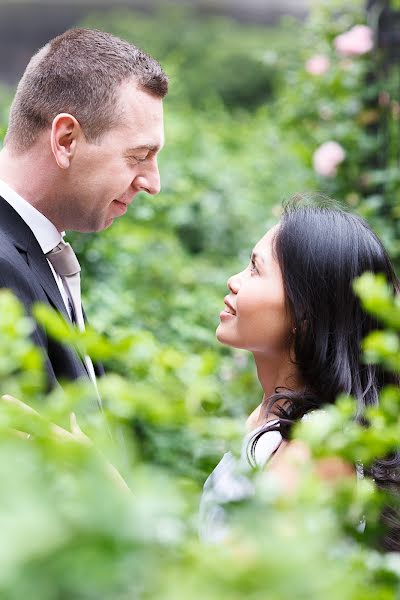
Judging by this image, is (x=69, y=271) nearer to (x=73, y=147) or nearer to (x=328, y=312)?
(x=73, y=147)

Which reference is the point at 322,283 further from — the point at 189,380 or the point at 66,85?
the point at 189,380

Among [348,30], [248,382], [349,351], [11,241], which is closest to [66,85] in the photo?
[11,241]

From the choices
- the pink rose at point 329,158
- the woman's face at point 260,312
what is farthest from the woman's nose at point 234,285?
the pink rose at point 329,158

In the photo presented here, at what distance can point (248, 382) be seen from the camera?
4.42 m

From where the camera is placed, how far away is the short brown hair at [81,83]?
2344mm

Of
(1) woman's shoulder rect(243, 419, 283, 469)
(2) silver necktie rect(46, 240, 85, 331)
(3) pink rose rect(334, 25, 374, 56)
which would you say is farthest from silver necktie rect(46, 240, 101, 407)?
(3) pink rose rect(334, 25, 374, 56)

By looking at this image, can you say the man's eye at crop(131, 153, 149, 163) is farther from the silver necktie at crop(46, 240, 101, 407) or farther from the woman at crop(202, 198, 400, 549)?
the woman at crop(202, 198, 400, 549)

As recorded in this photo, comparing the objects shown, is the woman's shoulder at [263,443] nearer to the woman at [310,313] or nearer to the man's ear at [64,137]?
the woman at [310,313]

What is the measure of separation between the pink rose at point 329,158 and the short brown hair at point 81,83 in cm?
276

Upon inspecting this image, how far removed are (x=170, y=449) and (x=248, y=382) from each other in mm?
722

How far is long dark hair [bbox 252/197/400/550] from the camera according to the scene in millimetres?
2051

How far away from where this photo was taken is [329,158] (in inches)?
200

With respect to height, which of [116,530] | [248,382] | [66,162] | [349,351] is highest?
[116,530]

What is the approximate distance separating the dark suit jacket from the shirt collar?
2cm
